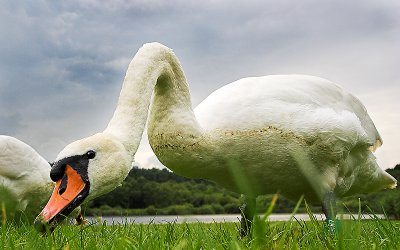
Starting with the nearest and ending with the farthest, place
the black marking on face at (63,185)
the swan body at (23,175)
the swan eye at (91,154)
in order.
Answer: the black marking on face at (63,185), the swan eye at (91,154), the swan body at (23,175)

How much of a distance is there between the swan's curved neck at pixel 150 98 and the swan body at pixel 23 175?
5935 millimetres

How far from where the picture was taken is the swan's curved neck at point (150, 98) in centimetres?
528

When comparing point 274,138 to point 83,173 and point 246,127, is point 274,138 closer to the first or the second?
point 246,127

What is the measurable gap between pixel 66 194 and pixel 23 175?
24.3 feet

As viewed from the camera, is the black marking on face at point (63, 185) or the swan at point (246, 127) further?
the swan at point (246, 127)

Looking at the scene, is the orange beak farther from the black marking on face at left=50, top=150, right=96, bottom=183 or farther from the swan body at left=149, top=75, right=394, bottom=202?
the swan body at left=149, top=75, right=394, bottom=202

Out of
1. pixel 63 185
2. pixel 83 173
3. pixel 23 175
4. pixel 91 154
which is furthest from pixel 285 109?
pixel 23 175

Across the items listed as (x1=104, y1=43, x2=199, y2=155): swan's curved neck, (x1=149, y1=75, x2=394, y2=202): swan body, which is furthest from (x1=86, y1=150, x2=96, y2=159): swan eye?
(x1=149, y1=75, x2=394, y2=202): swan body

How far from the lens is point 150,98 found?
229 inches

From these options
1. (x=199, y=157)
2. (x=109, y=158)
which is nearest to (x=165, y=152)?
(x=199, y=157)

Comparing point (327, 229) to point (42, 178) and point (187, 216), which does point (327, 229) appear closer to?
point (187, 216)

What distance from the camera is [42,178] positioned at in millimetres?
11562

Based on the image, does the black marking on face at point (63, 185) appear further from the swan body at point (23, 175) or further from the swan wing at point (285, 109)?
the swan body at point (23, 175)

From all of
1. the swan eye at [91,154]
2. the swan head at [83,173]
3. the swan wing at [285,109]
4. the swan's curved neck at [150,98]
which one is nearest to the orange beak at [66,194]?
the swan head at [83,173]
